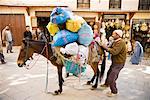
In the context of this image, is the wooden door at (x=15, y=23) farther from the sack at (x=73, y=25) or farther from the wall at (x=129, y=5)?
the sack at (x=73, y=25)

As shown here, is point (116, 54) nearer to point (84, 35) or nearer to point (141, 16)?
point (84, 35)

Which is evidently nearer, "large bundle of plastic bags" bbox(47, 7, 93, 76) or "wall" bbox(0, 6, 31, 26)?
"large bundle of plastic bags" bbox(47, 7, 93, 76)

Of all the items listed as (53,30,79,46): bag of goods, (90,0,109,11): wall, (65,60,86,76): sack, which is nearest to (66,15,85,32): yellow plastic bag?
(53,30,79,46): bag of goods

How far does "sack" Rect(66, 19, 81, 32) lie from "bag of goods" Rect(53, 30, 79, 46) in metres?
0.11

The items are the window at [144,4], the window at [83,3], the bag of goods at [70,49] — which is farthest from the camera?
the window at [83,3]

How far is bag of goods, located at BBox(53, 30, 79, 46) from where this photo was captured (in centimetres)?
513

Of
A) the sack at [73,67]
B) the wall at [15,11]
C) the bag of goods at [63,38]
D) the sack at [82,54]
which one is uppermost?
the wall at [15,11]

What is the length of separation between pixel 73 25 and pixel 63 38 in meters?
0.40

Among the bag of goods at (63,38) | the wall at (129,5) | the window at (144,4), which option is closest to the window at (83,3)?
the wall at (129,5)

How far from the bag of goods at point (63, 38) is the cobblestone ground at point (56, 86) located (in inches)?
57.3

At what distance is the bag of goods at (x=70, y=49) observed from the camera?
5.11 meters

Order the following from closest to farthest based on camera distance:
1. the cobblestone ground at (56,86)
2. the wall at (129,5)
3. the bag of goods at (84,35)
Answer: the bag of goods at (84,35) → the cobblestone ground at (56,86) → the wall at (129,5)

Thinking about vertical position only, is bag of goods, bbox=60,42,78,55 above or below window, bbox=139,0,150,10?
below

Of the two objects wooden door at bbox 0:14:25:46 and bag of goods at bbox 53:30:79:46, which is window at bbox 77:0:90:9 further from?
bag of goods at bbox 53:30:79:46
